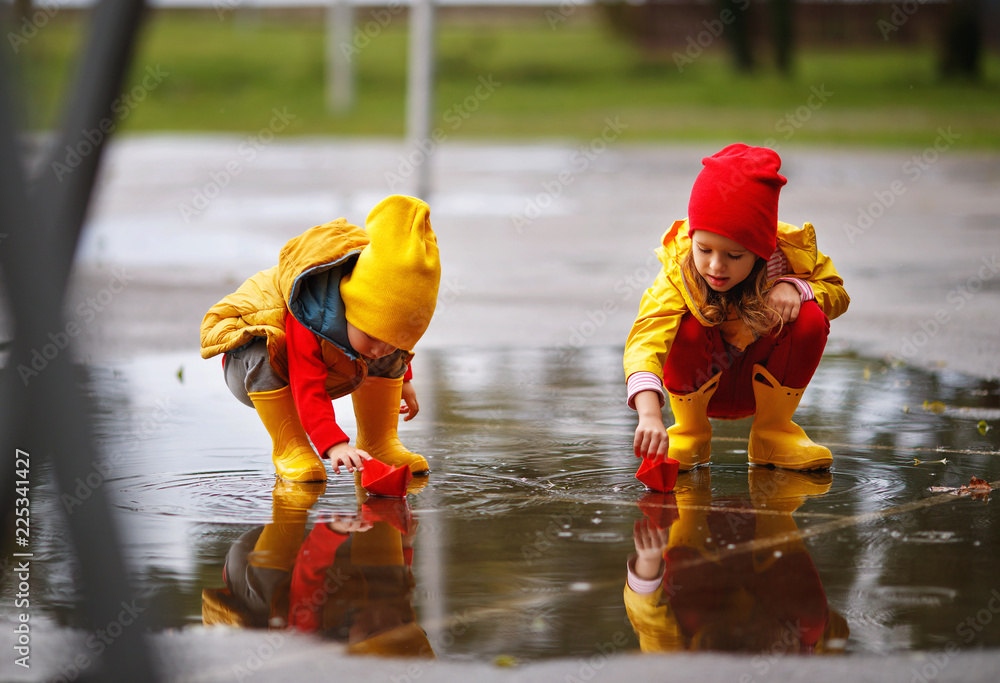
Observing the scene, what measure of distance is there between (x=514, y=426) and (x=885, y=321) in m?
3.50

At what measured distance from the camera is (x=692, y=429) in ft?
14.0

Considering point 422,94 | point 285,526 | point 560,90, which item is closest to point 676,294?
point 285,526

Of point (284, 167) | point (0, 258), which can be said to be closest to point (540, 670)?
point (0, 258)

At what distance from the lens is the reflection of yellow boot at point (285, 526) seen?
3.24 m

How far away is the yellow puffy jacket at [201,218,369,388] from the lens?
3.87 metres

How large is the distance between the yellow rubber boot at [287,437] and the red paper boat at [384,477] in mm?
315

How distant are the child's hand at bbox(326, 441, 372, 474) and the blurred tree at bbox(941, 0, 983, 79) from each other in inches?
1409

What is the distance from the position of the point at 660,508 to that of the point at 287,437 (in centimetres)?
122
